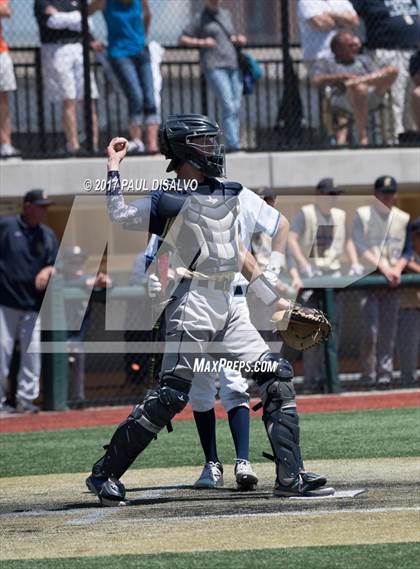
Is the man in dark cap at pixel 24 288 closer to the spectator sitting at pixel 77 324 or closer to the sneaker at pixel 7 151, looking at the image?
the spectator sitting at pixel 77 324

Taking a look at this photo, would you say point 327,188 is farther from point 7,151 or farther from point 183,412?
point 7,151

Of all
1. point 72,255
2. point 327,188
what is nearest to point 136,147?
point 72,255

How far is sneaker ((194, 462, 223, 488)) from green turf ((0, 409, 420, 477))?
41.9 inches

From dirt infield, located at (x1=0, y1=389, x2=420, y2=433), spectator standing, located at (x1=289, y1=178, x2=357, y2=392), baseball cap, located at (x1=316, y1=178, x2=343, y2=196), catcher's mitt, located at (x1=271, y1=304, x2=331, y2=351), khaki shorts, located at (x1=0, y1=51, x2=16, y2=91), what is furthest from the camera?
khaki shorts, located at (x1=0, y1=51, x2=16, y2=91)

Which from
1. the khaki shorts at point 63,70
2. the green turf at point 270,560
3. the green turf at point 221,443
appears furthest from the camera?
the khaki shorts at point 63,70

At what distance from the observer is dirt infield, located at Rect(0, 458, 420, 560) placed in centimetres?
517

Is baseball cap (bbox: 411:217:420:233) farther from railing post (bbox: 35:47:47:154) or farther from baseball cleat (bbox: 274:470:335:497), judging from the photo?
baseball cleat (bbox: 274:470:335:497)

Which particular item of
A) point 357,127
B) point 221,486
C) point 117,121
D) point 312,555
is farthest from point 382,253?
point 312,555

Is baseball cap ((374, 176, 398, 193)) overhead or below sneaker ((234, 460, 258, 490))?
overhead

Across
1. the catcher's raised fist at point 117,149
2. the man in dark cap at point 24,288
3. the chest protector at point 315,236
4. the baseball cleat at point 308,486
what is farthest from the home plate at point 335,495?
the chest protector at point 315,236

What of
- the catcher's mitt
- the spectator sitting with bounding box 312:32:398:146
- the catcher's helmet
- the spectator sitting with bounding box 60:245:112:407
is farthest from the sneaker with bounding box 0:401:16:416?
the catcher's helmet

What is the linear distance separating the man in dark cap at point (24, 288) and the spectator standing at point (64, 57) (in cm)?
186

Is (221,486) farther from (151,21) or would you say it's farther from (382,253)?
(151,21)

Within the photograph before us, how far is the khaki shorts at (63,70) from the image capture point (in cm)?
1377
